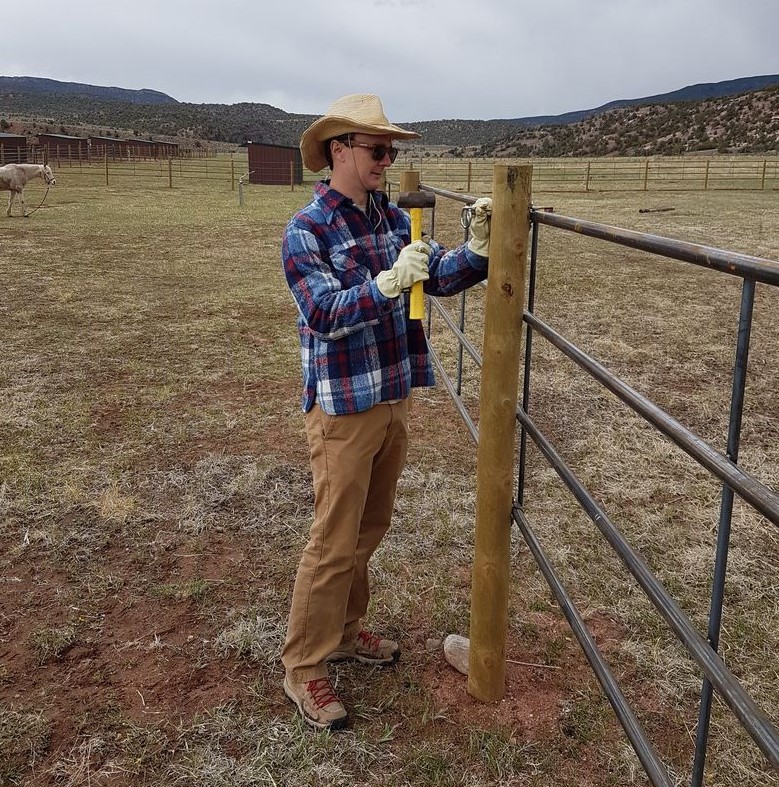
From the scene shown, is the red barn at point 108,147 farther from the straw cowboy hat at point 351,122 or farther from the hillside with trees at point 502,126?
the straw cowboy hat at point 351,122

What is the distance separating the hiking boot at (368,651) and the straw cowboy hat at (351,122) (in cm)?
159

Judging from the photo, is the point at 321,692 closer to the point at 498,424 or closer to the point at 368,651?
the point at 368,651

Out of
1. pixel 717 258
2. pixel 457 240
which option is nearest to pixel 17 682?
pixel 717 258

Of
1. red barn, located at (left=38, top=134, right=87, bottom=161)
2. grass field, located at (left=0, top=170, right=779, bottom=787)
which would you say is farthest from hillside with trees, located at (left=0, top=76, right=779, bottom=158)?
grass field, located at (left=0, top=170, right=779, bottom=787)

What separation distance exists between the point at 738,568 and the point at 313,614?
6.23 ft

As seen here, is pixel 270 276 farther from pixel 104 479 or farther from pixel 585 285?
pixel 104 479

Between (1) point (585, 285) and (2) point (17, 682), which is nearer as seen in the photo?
(2) point (17, 682)

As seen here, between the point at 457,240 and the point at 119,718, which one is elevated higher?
the point at 457,240

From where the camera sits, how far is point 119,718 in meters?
2.25

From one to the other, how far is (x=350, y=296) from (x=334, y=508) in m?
0.60

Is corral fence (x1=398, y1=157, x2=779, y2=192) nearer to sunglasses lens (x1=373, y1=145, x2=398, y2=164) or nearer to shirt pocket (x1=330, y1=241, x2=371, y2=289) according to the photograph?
sunglasses lens (x1=373, y1=145, x2=398, y2=164)

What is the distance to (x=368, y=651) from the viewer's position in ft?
8.23

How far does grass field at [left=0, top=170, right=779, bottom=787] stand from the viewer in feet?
7.01

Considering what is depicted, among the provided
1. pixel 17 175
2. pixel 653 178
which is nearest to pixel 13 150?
pixel 17 175
